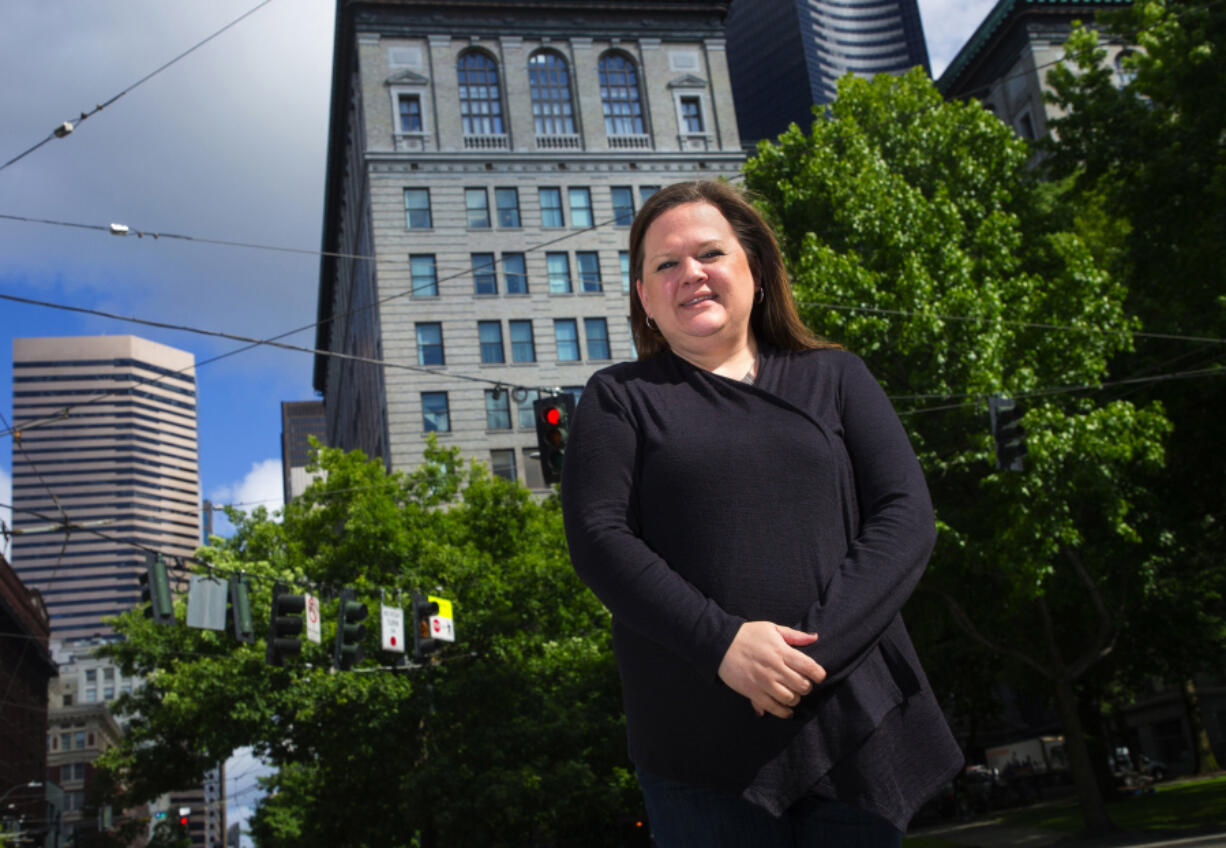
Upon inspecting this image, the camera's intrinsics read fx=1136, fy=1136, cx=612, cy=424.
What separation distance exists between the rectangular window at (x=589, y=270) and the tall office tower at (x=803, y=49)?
85.0m

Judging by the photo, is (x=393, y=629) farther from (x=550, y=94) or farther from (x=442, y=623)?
(x=550, y=94)

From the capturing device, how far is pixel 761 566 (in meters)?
2.22

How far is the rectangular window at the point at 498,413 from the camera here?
46.9 m

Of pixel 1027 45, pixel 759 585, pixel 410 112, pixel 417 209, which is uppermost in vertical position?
pixel 410 112

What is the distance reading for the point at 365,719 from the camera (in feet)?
83.7

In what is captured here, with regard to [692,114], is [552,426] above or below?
below

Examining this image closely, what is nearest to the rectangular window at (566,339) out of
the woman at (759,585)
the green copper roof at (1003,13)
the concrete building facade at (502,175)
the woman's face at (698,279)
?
the concrete building facade at (502,175)

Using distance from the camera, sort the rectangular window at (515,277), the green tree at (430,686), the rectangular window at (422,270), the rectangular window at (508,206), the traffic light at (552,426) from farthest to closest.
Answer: the rectangular window at (508,206)
the rectangular window at (515,277)
the rectangular window at (422,270)
the green tree at (430,686)
the traffic light at (552,426)

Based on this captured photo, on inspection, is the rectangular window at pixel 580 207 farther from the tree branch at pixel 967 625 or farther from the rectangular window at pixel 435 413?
the tree branch at pixel 967 625

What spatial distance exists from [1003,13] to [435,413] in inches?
1217

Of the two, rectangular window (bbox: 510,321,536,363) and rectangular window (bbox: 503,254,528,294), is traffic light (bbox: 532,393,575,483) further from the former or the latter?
rectangular window (bbox: 503,254,528,294)

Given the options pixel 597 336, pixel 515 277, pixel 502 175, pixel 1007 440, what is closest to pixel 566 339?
pixel 597 336

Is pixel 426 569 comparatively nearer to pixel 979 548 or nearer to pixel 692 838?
pixel 979 548

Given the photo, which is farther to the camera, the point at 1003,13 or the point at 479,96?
the point at 479,96
